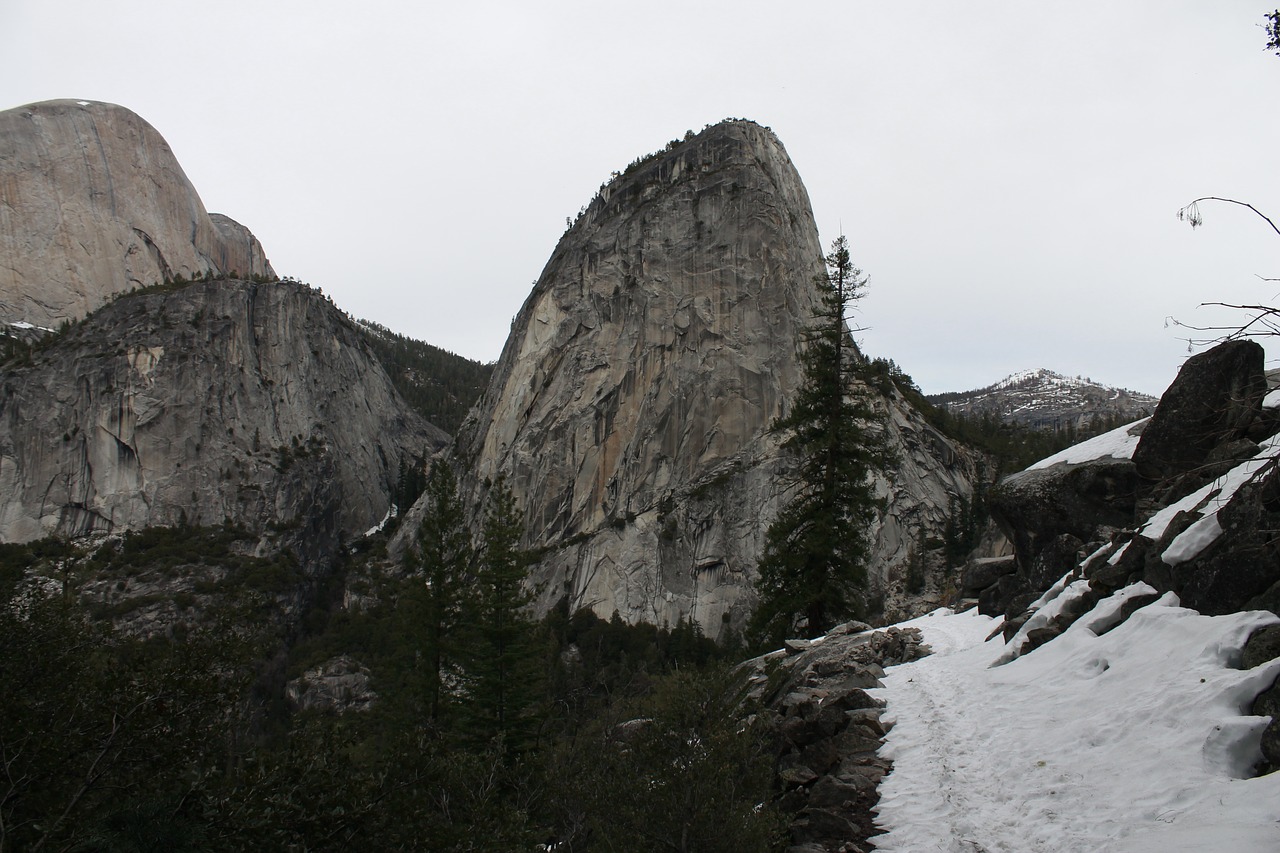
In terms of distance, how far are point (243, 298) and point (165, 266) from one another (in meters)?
22.3

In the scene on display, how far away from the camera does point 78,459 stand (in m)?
80.9

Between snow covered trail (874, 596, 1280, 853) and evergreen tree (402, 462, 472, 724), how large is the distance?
45.6ft

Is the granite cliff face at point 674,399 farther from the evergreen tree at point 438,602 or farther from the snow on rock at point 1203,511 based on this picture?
the snow on rock at point 1203,511

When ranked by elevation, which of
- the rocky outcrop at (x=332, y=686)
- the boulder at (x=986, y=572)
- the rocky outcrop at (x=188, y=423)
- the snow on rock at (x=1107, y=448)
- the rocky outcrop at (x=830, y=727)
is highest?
the rocky outcrop at (x=188, y=423)

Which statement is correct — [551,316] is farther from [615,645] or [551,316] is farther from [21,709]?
[21,709]

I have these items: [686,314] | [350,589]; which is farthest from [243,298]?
[686,314]

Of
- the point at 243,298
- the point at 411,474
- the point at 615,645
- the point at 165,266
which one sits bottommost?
the point at 615,645

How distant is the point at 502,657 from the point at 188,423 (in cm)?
7656

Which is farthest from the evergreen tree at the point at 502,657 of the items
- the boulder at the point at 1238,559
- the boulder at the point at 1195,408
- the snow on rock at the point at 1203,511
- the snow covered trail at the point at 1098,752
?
the boulder at the point at 1195,408

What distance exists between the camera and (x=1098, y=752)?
318 inches

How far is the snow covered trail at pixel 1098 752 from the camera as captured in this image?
261 inches

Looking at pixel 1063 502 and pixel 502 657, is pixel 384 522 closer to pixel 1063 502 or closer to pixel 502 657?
pixel 502 657

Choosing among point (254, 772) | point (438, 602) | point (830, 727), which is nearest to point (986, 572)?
point (830, 727)

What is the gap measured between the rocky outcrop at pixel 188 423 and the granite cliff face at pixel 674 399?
22455 millimetres
